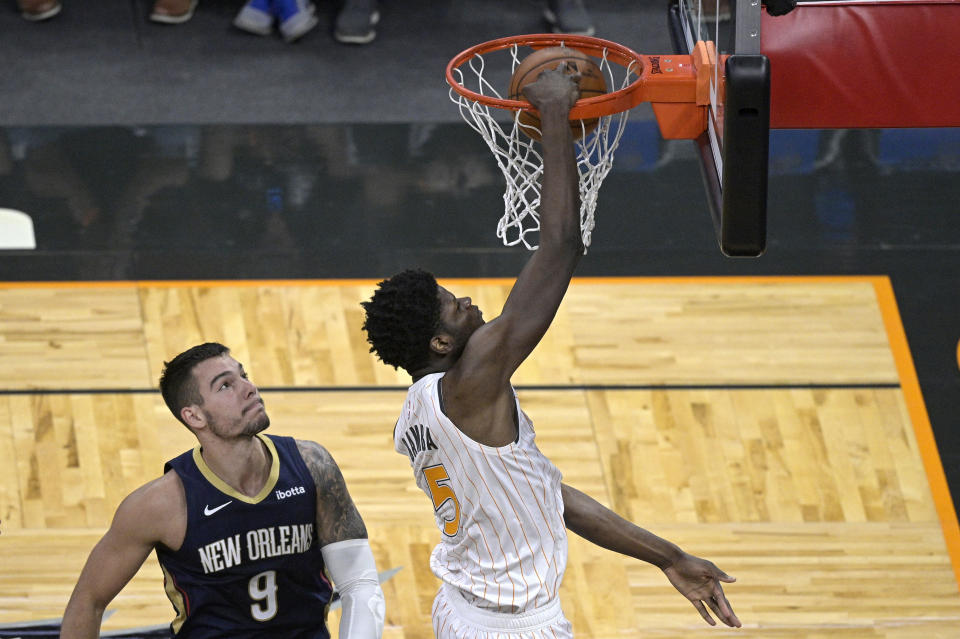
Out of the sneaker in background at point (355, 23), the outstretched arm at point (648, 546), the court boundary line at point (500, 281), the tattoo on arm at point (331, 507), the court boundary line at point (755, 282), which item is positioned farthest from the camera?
the sneaker in background at point (355, 23)

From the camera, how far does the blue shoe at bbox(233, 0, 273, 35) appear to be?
8.21 m

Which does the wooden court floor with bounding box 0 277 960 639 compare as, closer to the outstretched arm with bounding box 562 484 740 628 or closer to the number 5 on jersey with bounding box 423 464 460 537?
the outstretched arm with bounding box 562 484 740 628

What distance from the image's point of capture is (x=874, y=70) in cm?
363

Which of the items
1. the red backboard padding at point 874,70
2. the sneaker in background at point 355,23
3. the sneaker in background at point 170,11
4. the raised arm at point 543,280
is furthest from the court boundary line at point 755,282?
the raised arm at point 543,280

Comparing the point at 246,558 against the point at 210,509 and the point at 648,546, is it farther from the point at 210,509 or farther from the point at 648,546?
the point at 648,546

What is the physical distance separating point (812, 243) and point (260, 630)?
13.3 feet

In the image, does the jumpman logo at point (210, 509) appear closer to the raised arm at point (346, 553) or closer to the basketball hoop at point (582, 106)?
the raised arm at point (346, 553)

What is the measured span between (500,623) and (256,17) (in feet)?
19.0

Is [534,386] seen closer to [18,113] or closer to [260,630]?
[260,630]

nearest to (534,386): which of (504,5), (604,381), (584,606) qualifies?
(604,381)

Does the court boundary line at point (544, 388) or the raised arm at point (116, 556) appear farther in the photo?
the court boundary line at point (544, 388)

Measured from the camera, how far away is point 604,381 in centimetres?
571

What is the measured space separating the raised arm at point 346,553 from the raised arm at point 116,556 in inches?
14.5

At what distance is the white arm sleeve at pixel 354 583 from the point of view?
3.36m
